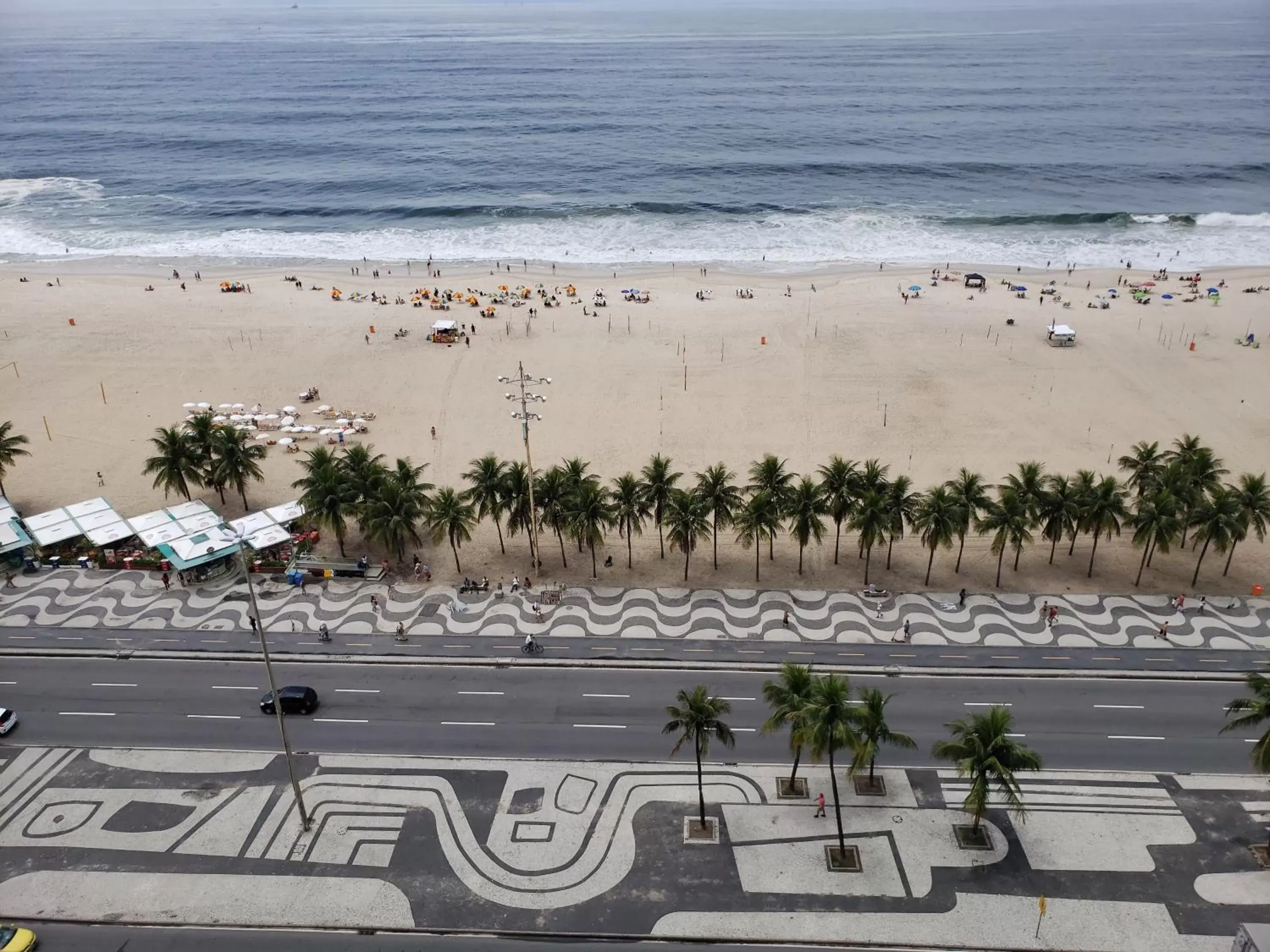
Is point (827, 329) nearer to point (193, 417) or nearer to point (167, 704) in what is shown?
point (193, 417)

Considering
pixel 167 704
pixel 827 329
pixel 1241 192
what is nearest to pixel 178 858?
pixel 167 704

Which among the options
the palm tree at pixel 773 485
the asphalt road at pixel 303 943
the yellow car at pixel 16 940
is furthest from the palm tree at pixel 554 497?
the yellow car at pixel 16 940

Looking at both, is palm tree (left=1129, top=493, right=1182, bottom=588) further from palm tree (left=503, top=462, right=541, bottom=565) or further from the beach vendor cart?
the beach vendor cart

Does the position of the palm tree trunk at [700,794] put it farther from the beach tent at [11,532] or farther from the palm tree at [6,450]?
the palm tree at [6,450]

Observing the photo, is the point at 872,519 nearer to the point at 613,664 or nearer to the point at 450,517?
the point at 613,664

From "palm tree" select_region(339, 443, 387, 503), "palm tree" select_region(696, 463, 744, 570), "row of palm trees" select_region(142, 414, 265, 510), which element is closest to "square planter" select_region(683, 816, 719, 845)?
"palm tree" select_region(696, 463, 744, 570)
